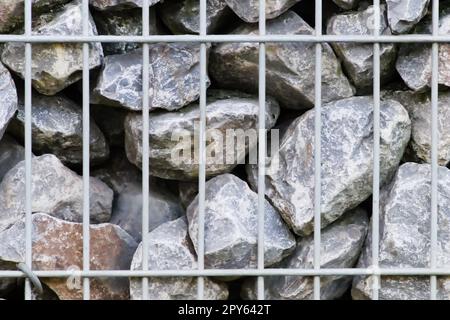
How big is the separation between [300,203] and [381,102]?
28 centimetres

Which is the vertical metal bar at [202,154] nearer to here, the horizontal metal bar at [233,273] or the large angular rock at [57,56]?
the horizontal metal bar at [233,273]

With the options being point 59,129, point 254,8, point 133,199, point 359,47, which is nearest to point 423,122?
point 359,47

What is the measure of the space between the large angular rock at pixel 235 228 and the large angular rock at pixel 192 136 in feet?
0.17

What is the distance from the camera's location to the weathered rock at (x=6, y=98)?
187 centimetres

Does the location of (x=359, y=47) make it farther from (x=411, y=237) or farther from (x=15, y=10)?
(x=15, y=10)

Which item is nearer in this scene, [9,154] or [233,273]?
[233,273]

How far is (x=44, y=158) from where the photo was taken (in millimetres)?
1913

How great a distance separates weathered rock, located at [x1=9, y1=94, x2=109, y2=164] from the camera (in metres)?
1.92

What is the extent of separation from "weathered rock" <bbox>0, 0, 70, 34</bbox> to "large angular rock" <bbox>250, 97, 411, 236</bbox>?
59 centimetres

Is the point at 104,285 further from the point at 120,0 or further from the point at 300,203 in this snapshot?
the point at 120,0

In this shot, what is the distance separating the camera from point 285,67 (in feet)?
6.27

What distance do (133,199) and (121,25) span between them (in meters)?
0.38
